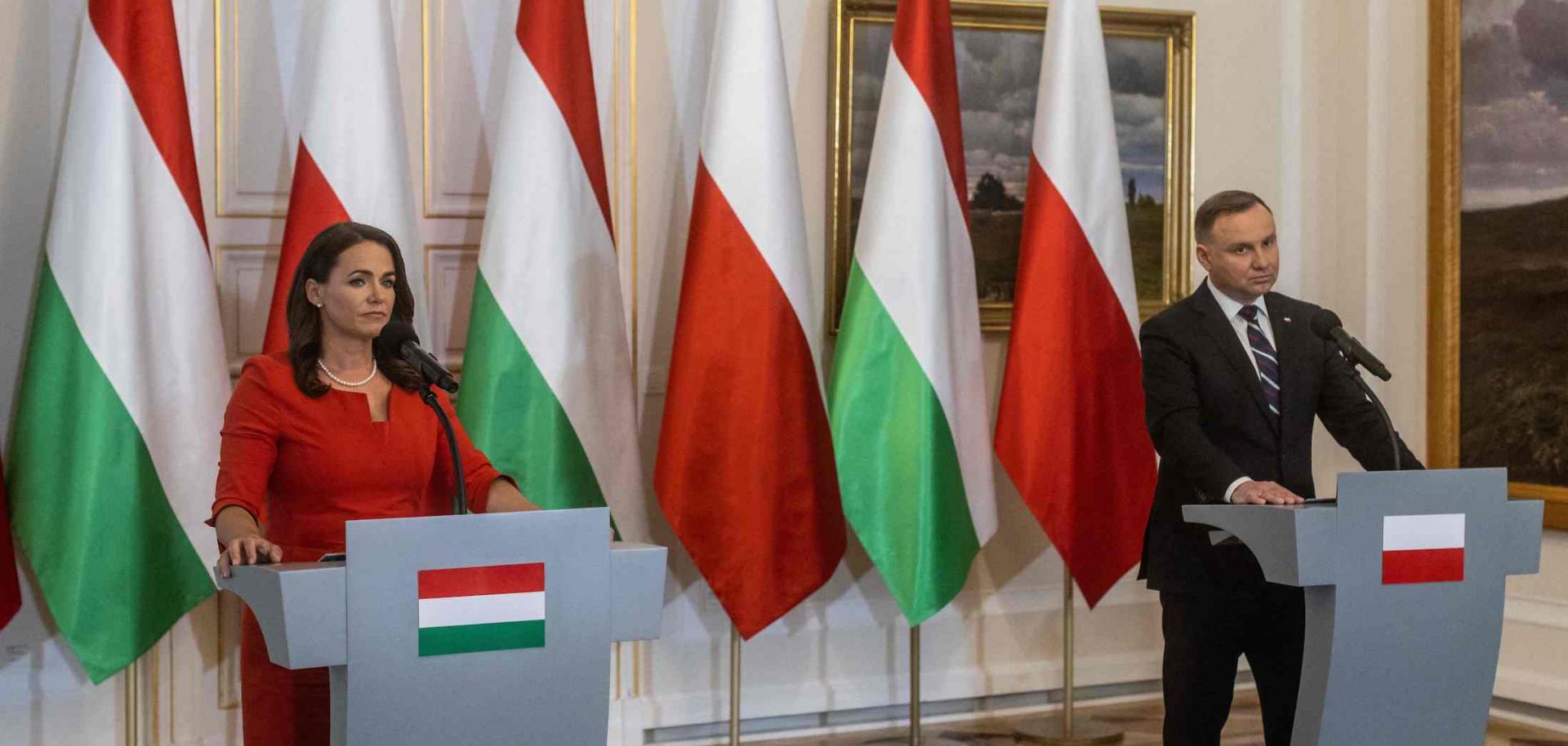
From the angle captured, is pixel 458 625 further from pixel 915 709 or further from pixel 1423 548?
pixel 915 709

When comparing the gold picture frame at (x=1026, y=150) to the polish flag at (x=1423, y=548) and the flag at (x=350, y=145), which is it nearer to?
the flag at (x=350, y=145)

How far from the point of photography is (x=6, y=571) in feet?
11.6

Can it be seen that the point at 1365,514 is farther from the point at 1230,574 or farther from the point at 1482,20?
the point at 1482,20

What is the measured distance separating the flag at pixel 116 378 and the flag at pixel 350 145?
0.27 meters

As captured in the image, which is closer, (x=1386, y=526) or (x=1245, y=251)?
(x=1386, y=526)

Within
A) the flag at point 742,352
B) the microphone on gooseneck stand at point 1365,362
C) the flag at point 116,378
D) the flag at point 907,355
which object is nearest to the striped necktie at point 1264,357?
the microphone on gooseneck stand at point 1365,362

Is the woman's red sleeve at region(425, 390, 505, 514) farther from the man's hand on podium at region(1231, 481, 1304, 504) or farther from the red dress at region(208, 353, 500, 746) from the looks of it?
the man's hand on podium at region(1231, 481, 1304, 504)

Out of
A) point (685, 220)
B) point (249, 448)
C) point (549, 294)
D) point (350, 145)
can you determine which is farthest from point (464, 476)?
point (685, 220)

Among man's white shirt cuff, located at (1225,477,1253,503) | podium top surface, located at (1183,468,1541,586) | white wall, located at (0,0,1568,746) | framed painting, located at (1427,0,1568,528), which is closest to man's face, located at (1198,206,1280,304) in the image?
man's white shirt cuff, located at (1225,477,1253,503)

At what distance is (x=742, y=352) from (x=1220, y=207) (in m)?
1.46

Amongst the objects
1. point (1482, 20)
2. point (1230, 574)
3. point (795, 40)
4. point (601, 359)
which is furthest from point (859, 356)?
point (1482, 20)

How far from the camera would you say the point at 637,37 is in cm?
441

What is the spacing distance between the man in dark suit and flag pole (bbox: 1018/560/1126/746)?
140cm

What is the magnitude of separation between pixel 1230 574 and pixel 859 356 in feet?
4.83
